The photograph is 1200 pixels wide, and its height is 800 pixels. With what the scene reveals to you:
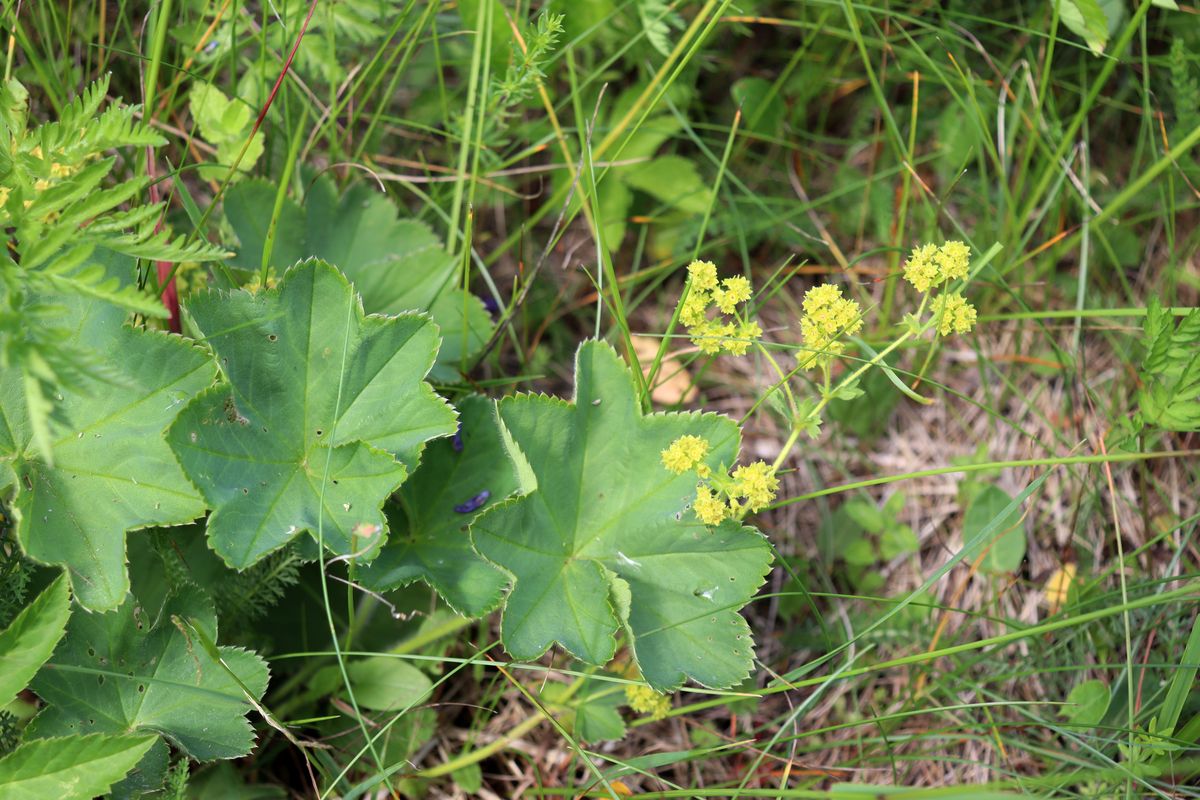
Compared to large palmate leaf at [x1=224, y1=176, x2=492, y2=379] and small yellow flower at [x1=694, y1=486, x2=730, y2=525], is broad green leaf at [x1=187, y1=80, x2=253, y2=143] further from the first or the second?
small yellow flower at [x1=694, y1=486, x2=730, y2=525]

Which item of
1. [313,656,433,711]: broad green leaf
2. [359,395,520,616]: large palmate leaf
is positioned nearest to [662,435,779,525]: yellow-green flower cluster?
[359,395,520,616]: large palmate leaf

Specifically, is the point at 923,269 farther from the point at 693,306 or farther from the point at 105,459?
the point at 105,459

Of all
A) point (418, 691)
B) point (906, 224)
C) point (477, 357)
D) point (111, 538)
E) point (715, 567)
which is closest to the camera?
point (111, 538)

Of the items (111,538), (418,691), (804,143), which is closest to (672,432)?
(418,691)

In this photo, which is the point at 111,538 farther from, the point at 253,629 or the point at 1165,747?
the point at 1165,747

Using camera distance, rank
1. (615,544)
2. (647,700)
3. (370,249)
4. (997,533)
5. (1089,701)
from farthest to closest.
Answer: (997,533), (370,249), (1089,701), (647,700), (615,544)

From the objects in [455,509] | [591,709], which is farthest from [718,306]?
[591,709]

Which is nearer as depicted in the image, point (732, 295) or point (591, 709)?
point (732, 295)

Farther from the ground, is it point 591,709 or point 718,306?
point 718,306
